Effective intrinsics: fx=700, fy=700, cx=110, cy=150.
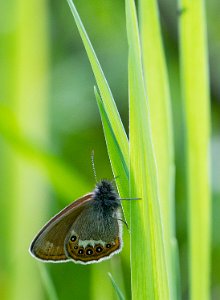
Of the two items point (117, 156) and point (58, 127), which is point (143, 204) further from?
point (58, 127)

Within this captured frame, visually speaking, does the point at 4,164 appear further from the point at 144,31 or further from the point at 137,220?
the point at 137,220

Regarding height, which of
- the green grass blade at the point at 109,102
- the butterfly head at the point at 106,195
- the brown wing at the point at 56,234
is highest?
the green grass blade at the point at 109,102

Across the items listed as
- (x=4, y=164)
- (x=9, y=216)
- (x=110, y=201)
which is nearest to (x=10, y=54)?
(x=4, y=164)

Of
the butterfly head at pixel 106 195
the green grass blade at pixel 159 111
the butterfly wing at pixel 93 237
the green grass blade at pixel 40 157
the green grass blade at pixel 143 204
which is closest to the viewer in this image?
the green grass blade at pixel 143 204

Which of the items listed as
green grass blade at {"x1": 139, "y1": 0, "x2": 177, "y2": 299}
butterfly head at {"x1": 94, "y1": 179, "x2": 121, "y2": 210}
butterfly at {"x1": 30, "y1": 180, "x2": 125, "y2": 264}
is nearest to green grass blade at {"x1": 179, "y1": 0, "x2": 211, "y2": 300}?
green grass blade at {"x1": 139, "y1": 0, "x2": 177, "y2": 299}

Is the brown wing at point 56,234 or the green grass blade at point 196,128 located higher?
the green grass blade at point 196,128

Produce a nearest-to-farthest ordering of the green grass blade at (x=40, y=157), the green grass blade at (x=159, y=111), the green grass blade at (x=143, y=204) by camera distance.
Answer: the green grass blade at (x=143, y=204)
the green grass blade at (x=159, y=111)
the green grass blade at (x=40, y=157)

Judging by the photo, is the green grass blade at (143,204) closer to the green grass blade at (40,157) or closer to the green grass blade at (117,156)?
the green grass blade at (117,156)

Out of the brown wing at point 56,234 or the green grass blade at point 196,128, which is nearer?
the green grass blade at point 196,128

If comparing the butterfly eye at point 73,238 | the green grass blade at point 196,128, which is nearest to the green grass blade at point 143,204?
the green grass blade at point 196,128
